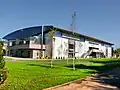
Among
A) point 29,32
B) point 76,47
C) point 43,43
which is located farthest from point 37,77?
point 76,47

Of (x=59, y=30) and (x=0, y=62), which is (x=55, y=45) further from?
(x=0, y=62)

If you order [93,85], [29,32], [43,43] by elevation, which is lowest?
[93,85]

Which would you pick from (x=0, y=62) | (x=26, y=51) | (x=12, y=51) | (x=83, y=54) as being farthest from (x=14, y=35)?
(x=0, y=62)

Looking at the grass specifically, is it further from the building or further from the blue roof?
the blue roof

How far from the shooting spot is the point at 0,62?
1419 centimetres

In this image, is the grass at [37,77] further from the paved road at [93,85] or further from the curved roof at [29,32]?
the curved roof at [29,32]

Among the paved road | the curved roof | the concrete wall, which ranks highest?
the curved roof

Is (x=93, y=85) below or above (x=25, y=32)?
below

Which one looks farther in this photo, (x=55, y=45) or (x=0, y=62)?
(x=55, y=45)

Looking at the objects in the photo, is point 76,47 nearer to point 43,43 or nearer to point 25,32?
point 43,43

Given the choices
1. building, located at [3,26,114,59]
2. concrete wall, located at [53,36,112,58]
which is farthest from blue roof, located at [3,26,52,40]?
concrete wall, located at [53,36,112,58]

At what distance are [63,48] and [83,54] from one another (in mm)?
14792

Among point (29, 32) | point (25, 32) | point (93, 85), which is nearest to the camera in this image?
point (93, 85)

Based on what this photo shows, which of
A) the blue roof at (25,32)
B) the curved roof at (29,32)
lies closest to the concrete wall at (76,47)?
the curved roof at (29,32)
